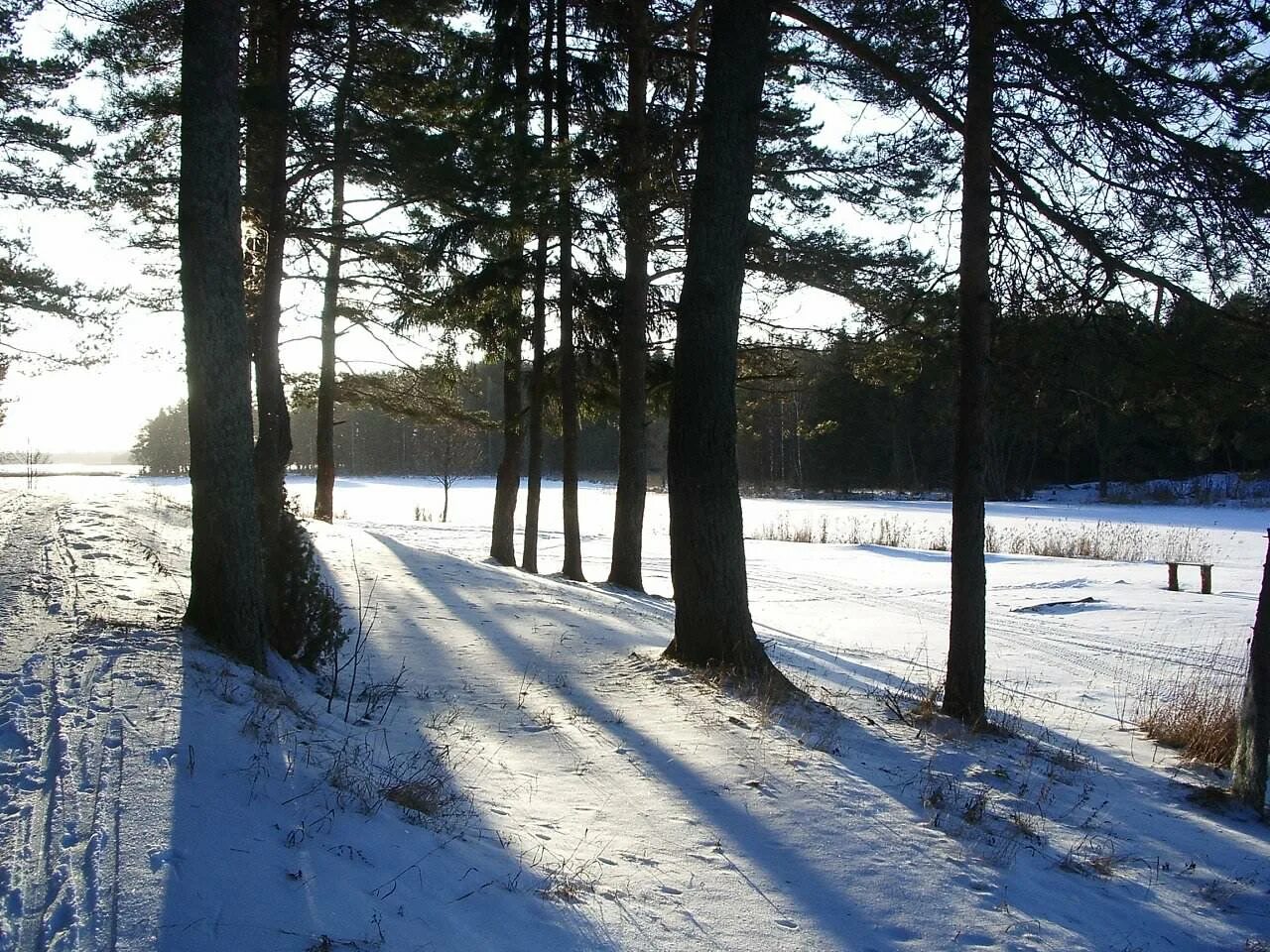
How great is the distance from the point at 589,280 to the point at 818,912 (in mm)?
11349

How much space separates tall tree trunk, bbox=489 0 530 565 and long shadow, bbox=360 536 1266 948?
4.99 metres

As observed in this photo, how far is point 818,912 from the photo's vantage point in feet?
11.8

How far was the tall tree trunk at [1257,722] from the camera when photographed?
5613 mm

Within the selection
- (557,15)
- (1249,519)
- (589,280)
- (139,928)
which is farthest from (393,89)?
(1249,519)

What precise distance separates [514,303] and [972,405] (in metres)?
8.73

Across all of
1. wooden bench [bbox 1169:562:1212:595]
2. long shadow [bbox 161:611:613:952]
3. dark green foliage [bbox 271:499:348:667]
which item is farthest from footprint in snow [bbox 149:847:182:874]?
wooden bench [bbox 1169:562:1212:595]

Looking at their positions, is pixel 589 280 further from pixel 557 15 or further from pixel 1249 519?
pixel 1249 519

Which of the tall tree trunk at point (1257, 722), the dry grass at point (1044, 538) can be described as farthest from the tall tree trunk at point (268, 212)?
the dry grass at point (1044, 538)

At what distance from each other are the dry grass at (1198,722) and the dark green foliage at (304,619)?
6504 mm

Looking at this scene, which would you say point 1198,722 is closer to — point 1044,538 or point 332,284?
point 332,284

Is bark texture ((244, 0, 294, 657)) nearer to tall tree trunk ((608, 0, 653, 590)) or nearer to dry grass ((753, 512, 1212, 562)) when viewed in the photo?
tall tree trunk ((608, 0, 653, 590))

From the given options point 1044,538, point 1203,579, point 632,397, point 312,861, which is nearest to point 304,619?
point 312,861

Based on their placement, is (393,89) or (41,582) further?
(393,89)

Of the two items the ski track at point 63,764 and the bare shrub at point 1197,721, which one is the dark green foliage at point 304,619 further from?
the bare shrub at point 1197,721
